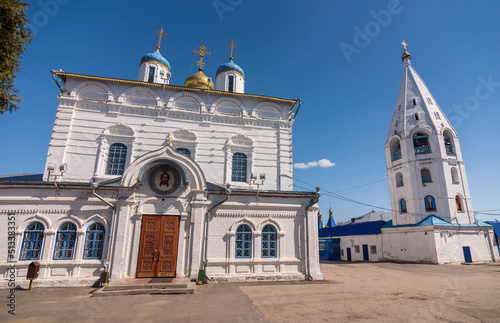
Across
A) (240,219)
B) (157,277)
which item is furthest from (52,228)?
(240,219)

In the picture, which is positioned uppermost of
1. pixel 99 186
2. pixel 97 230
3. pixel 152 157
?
pixel 152 157

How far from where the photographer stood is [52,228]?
10258mm

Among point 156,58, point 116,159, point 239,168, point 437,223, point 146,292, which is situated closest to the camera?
point 146,292

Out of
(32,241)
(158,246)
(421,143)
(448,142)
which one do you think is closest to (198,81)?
(158,246)

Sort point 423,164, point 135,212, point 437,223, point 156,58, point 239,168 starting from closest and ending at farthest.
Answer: point 135,212
point 239,168
point 156,58
point 437,223
point 423,164

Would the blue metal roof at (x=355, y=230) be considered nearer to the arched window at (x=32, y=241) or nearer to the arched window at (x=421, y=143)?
the arched window at (x=421, y=143)

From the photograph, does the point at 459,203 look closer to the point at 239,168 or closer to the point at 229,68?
the point at 239,168

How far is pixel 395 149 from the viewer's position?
2844 centimetres

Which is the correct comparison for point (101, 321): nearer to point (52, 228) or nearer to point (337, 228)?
point (52, 228)

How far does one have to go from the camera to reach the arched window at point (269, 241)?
11660mm

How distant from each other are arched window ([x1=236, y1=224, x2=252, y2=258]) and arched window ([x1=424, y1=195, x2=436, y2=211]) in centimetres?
2127

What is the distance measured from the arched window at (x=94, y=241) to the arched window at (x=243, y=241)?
224 inches

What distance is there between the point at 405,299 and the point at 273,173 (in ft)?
31.9

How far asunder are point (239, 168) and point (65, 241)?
9632mm
